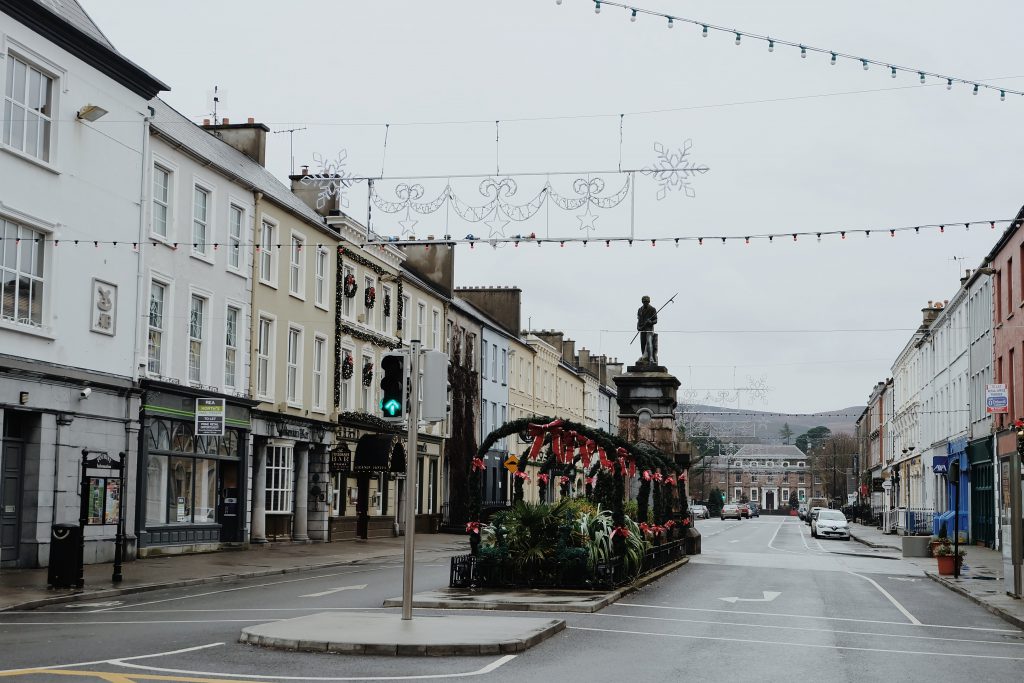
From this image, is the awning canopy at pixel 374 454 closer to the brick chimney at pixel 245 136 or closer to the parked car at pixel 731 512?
the brick chimney at pixel 245 136

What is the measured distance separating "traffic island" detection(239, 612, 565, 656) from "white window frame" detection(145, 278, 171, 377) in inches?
594

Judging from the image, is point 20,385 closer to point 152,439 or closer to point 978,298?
point 152,439

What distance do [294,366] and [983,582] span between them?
2160 cm

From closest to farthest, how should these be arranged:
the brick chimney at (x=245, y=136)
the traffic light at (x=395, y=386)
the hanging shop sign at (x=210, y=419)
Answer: the traffic light at (x=395, y=386), the hanging shop sign at (x=210, y=419), the brick chimney at (x=245, y=136)

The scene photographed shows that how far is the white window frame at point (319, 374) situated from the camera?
39375mm

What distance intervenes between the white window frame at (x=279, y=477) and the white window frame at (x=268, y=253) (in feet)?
16.6

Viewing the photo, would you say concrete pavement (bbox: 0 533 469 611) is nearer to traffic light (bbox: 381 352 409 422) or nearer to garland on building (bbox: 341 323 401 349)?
garland on building (bbox: 341 323 401 349)

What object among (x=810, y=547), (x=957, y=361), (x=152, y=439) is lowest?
(x=810, y=547)

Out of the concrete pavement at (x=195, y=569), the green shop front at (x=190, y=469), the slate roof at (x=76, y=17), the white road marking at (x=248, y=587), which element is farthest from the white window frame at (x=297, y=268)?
the white road marking at (x=248, y=587)

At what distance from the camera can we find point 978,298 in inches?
1861

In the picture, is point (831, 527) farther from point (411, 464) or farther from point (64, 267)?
point (411, 464)

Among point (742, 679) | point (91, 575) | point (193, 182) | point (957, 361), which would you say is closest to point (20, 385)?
point (91, 575)

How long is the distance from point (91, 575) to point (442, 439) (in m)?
30.7

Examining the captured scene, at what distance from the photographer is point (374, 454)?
1672 inches
